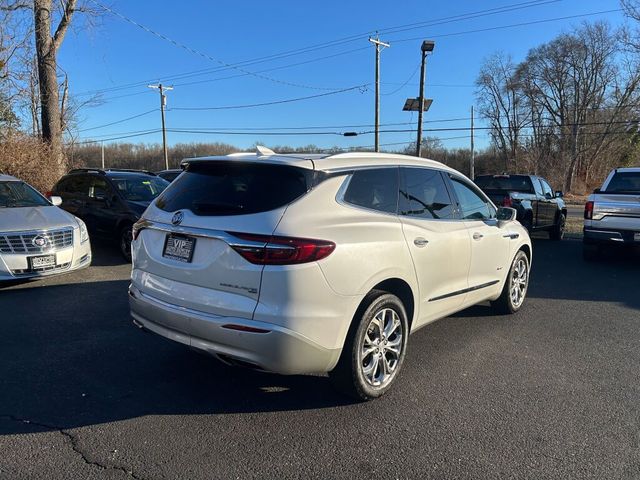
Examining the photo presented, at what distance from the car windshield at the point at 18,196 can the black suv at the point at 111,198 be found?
1.37 metres

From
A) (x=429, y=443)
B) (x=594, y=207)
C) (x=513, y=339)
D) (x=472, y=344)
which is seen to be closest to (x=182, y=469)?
(x=429, y=443)

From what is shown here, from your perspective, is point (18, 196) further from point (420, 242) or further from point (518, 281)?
point (518, 281)

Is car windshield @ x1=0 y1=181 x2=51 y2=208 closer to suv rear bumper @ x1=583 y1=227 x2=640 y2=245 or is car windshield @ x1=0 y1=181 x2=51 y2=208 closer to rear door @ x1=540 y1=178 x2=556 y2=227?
suv rear bumper @ x1=583 y1=227 x2=640 y2=245

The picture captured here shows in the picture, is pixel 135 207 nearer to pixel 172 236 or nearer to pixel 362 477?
pixel 172 236

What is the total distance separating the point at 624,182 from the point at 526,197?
97.7 inches

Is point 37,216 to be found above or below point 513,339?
above

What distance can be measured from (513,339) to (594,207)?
215 inches

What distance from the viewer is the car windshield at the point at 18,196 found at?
303 inches

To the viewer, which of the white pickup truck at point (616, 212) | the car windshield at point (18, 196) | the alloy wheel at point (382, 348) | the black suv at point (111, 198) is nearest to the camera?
the alloy wheel at point (382, 348)

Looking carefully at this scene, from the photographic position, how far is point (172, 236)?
3525 millimetres

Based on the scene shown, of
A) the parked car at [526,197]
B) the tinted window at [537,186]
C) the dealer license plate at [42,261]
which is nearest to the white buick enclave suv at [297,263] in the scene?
the dealer license plate at [42,261]

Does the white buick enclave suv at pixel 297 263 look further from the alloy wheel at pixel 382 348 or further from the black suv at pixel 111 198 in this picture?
the black suv at pixel 111 198

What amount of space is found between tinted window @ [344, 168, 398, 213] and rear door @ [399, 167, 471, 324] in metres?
0.11

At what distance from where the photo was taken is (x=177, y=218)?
351cm
